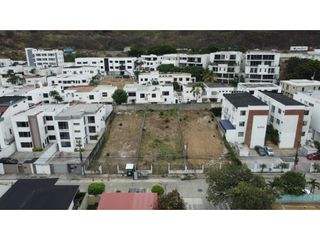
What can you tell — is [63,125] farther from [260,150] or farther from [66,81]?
[66,81]

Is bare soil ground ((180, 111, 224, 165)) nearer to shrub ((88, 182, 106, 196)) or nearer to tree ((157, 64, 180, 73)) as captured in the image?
shrub ((88, 182, 106, 196))

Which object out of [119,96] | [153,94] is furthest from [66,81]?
[153,94]

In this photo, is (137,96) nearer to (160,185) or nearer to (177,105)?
(177,105)

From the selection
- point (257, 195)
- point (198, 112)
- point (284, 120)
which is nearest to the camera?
point (257, 195)

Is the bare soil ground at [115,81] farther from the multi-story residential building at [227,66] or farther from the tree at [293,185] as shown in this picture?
the tree at [293,185]

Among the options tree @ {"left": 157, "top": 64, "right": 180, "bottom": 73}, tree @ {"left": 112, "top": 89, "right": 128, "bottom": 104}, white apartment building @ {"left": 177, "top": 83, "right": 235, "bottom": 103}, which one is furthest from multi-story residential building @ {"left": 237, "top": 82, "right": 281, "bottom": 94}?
tree @ {"left": 157, "top": 64, "right": 180, "bottom": 73}

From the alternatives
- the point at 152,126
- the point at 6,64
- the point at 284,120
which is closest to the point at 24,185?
the point at 152,126

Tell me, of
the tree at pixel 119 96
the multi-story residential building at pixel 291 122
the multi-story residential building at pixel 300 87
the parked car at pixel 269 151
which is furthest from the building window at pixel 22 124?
the multi-story residential building at pixel 300 87
